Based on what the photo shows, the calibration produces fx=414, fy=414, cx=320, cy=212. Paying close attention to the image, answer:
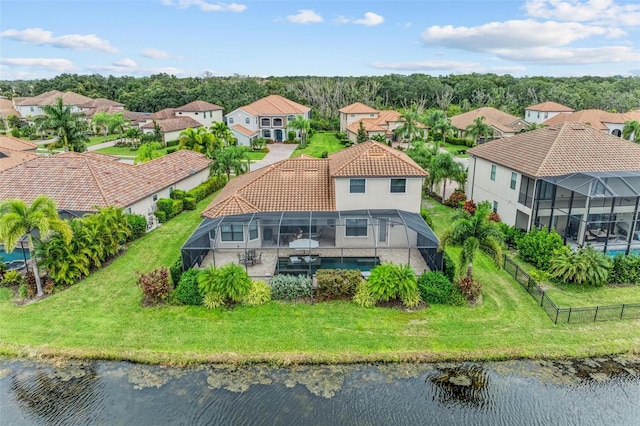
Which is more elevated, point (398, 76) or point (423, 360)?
point (398, 76)

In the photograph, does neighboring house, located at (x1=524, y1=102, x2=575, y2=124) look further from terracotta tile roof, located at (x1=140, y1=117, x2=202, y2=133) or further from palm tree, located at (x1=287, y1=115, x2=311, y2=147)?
terracotta tile roof, located at (x1=140, y1=117, x2=202, y2=133)

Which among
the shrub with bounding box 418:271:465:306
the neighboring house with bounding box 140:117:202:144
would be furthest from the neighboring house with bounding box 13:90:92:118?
the shrub with bounding box 418:271:465:306

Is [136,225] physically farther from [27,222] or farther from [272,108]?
[272,108]

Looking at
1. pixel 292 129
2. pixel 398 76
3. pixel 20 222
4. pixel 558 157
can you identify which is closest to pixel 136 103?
pixel 292 129

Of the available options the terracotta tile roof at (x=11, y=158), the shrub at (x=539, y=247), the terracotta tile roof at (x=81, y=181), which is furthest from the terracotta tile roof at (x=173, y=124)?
the shrub at (x=539, y=247)

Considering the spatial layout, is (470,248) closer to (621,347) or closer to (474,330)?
(474,330)

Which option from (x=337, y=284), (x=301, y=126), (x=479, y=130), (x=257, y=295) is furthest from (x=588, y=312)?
(x=301, y=126)
